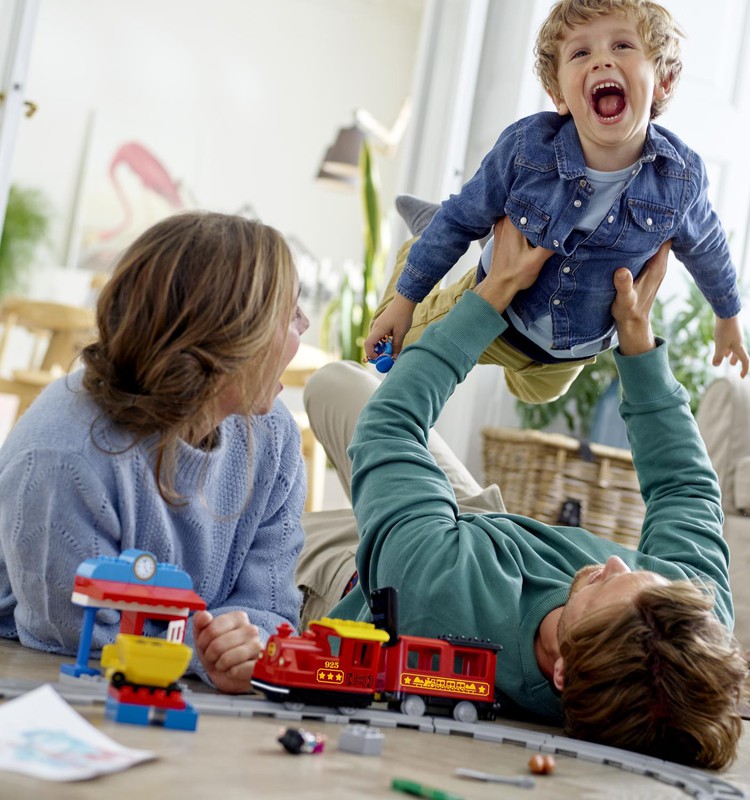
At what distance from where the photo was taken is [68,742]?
78 cm

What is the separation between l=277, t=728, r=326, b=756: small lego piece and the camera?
Result: 35.6 inches

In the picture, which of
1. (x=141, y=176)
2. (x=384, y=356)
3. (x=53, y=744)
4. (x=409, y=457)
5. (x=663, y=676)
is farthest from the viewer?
(x=141, y=176)

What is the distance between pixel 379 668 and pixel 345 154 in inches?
168

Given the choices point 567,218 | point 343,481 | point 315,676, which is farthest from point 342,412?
point 315,676

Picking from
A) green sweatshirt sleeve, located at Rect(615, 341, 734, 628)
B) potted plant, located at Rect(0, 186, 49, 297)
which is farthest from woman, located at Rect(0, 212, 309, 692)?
potted plant, located at Rect(0, 186, 49, 297)

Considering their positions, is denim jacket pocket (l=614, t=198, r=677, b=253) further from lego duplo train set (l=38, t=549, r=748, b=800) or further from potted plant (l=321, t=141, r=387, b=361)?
potted plant (l=321, t=141, r=387, b=361)

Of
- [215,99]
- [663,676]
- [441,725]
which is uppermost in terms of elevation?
[215,99]

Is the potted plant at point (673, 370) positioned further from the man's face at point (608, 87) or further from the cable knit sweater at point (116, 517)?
the cable knit sweater at point (116, 517)

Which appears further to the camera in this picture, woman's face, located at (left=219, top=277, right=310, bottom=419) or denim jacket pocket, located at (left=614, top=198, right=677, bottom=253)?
denim jacket pocket, located at (left=614, top=198, right=677, bottom=253)

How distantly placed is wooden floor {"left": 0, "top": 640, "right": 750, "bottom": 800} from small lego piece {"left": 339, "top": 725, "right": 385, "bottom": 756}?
0.01 metres

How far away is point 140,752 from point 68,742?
54 mm

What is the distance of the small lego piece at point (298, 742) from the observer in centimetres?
90

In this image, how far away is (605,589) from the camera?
4.00ft

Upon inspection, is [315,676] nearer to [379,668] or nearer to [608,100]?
[379,668]
